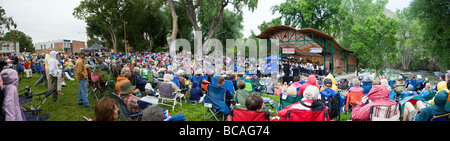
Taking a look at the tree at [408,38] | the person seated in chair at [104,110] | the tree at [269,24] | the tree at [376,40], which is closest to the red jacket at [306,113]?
the person seated in chair at [104,110]

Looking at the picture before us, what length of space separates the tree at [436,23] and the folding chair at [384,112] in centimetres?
1896

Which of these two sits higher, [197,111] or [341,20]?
[341,20]

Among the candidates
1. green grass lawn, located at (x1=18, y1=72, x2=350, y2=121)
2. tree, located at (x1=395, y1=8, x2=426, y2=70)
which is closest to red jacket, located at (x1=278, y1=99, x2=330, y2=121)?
green grass lawn, located at (x1=18, y1=72, x2=350, y2=121)

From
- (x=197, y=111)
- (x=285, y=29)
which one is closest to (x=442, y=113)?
(x=197, y=111)

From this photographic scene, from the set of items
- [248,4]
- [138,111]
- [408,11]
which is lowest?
[138,111]

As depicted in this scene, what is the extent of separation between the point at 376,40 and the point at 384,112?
19718 mm

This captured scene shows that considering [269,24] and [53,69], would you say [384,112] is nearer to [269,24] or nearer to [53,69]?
[53,69]

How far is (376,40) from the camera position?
771 inches

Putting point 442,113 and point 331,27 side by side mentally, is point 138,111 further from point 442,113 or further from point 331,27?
Answer: point 331,27

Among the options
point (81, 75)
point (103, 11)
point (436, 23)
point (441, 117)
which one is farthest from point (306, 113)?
point (103, 11)

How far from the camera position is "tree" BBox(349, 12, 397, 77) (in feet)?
61.5

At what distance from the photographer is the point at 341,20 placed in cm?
2817
